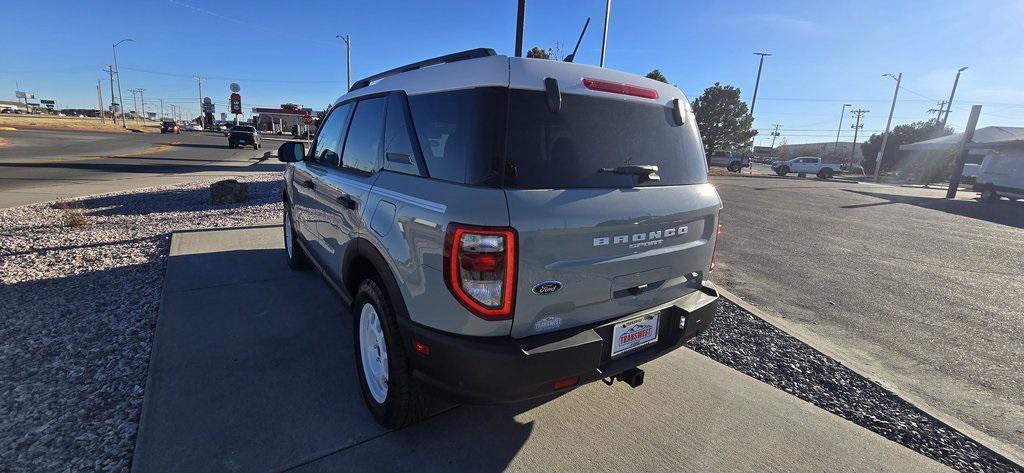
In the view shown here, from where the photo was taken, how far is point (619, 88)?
239 centimetres

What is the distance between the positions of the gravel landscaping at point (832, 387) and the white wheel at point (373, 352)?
251cm

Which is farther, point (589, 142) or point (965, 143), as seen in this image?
point (965, 143)

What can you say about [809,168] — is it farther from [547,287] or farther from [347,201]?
[547,287]

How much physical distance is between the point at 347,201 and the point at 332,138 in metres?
1.13

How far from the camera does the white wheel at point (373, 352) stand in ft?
8.32

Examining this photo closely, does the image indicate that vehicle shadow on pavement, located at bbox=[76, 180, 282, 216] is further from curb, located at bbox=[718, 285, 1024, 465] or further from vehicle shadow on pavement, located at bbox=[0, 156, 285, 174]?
curb, located at bbox=[718, 285, 1024, 465]

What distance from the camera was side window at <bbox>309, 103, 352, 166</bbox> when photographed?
139 inches

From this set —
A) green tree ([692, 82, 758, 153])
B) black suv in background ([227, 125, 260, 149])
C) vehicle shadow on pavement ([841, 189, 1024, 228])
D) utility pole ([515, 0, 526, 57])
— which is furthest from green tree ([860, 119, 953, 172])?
black suv in background ([227, 125, 260, 149])

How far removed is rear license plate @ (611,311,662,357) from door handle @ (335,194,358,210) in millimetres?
1712

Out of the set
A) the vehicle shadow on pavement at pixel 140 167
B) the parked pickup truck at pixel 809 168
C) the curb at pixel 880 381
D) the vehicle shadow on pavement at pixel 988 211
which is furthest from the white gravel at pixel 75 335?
the parked pickup truck at pixel 809 168

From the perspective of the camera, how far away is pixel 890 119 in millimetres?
41125

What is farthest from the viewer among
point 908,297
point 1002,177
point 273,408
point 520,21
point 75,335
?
point 1002,177

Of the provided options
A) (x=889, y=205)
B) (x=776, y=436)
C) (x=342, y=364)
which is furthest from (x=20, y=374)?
(x=889, y=205)

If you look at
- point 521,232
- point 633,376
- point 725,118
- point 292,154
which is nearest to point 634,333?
point 633,376
